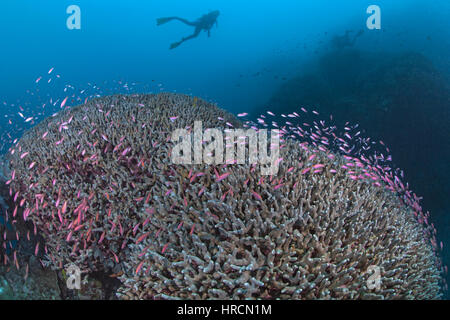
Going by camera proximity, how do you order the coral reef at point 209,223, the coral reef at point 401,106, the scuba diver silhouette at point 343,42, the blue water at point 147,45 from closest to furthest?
the coral reef at point 209,223
the coral reef at point 401,106
the scuba diver silhouette at point 343,42
the blue water at point 147,45

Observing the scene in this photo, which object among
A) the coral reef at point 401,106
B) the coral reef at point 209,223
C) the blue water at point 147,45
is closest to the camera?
the coral reef at point 209,223

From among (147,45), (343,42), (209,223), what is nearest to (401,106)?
(343,42)

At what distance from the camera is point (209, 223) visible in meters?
2.90

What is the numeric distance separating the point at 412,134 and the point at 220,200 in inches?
584

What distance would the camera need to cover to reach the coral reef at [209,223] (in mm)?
2402

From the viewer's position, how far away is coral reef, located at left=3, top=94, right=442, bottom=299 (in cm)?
240

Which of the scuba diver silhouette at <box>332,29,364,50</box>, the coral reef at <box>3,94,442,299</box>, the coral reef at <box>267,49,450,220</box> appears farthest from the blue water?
the coral reef at <box>3,94,442,299</box>

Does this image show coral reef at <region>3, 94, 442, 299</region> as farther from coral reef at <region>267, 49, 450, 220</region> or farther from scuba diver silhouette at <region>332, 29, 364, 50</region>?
scuba diver silhouette at <region>332, 29, 364, 50</region>

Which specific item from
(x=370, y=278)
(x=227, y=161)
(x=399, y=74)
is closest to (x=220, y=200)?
(x=227, y=161)

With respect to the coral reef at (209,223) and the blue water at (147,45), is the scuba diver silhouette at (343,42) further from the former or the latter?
the coral reef at (209,223)

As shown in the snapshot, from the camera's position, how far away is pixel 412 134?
13102 millimetres

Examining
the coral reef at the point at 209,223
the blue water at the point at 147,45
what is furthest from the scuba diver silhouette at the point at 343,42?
the coral reef at the point at 209,223

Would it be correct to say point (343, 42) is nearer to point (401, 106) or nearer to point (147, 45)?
point (401, 106)
